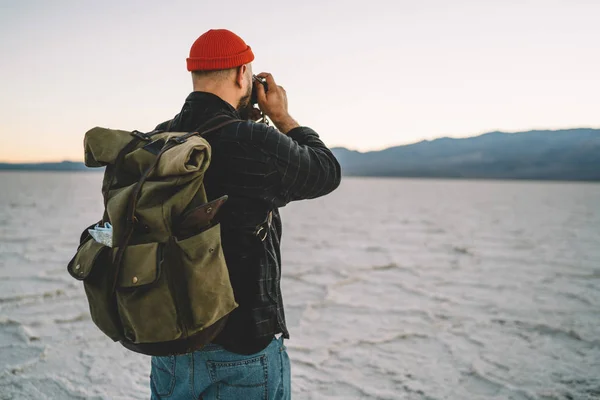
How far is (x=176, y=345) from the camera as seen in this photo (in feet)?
4.12

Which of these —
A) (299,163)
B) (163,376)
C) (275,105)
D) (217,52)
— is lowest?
(163,376)

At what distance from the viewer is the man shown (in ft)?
4.44

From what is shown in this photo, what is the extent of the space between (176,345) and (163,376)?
13.7 inches

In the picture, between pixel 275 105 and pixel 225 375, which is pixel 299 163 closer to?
pixel 275 105

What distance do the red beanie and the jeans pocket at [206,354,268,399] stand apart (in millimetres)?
875

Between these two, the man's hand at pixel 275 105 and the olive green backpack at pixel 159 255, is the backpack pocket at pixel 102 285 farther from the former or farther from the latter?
the man's hand at pixel 275 105

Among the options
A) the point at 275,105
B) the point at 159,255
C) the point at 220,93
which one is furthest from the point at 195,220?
the point at 275,105

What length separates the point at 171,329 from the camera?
1.21 m

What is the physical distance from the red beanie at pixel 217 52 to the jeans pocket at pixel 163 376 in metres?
0.89

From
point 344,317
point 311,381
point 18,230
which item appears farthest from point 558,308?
point 18,230

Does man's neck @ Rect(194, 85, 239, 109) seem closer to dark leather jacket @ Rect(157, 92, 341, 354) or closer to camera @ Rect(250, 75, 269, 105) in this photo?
dark leather jacket @ Rect(157, 92, 341, 354)

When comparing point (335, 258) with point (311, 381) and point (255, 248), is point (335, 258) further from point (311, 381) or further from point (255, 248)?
point (255, 248)

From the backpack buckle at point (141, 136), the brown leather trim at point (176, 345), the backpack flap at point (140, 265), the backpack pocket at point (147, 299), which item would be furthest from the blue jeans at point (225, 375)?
the backpack buckle at point (141, 136)

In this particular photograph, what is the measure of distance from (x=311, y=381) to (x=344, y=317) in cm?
146
